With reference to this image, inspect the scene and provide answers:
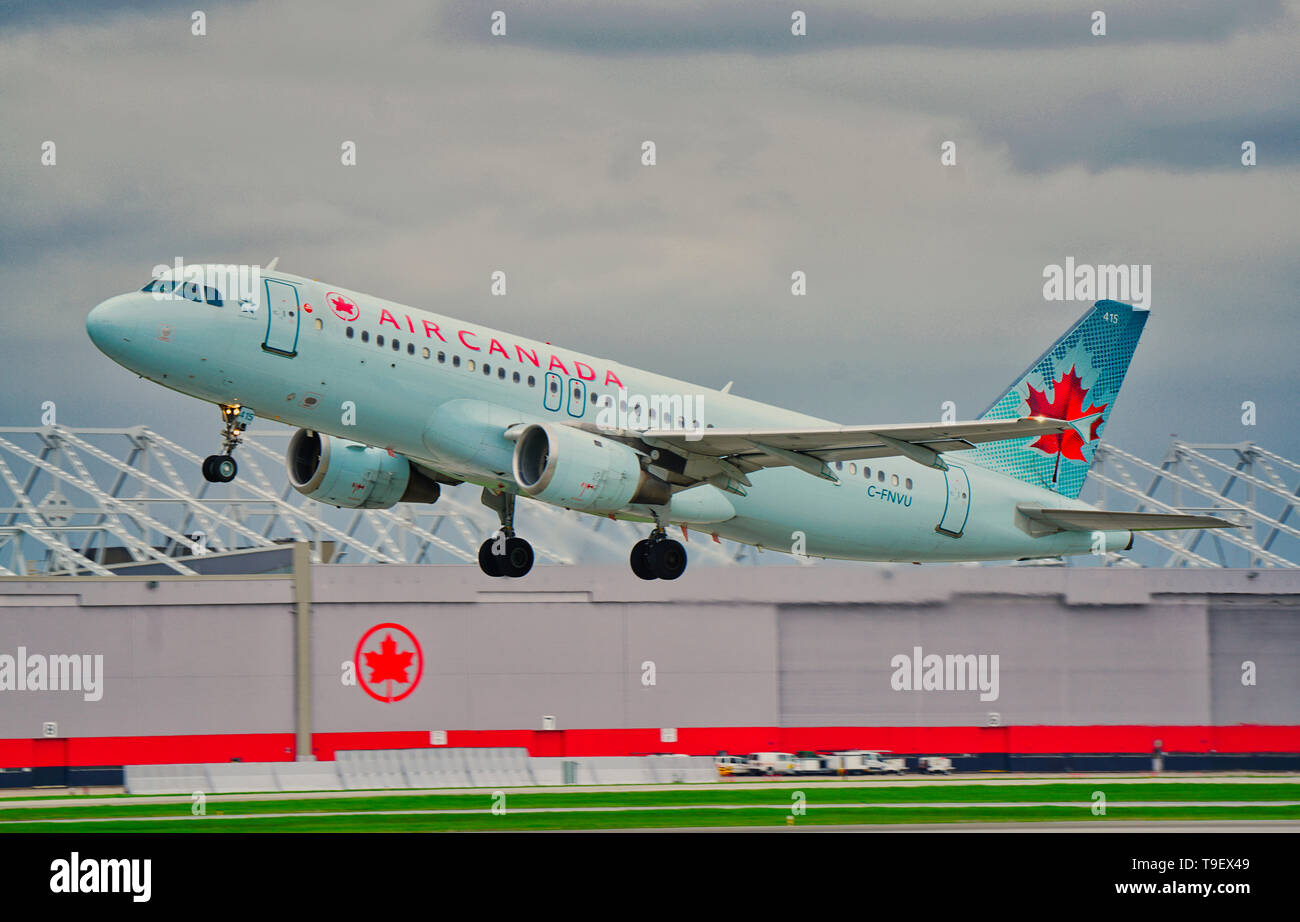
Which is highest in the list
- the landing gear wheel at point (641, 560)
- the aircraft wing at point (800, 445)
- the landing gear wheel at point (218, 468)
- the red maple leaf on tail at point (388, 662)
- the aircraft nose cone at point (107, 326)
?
the aircraft nose cone at point (107, 326)

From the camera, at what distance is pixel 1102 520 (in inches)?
1953

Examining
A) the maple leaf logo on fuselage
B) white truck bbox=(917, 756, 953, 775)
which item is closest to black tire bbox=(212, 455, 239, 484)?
the maple leaf logo on fuselage

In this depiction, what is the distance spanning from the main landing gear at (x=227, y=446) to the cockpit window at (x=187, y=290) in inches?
98.7

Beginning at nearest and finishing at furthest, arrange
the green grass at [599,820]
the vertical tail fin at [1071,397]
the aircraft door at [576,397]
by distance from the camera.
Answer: the aircraft door at [576,397] → the green grass at [599,820] → the vertical tail fin at [1071,397]

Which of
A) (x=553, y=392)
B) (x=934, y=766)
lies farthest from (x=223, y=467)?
(x=934, y=766)

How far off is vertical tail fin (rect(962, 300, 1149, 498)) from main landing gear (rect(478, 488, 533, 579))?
49.1ft

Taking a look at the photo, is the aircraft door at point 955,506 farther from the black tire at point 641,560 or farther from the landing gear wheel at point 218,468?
the landing gear wheel at point 218,468

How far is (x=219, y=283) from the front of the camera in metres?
38.0

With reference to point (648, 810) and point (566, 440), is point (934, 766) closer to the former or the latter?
point (648, 810)

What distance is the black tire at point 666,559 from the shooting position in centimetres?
4441

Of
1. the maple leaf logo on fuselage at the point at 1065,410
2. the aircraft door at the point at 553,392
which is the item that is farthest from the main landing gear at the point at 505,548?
the maple leaf logo on fuselage at the point at 1065,410

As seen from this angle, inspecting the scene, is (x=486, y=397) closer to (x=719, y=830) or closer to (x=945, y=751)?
(x=719, y=830)

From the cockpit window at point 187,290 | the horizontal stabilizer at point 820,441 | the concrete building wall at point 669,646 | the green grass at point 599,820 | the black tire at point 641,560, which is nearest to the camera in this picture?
the cockpit window at point 187,290

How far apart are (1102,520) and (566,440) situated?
17.9 m
